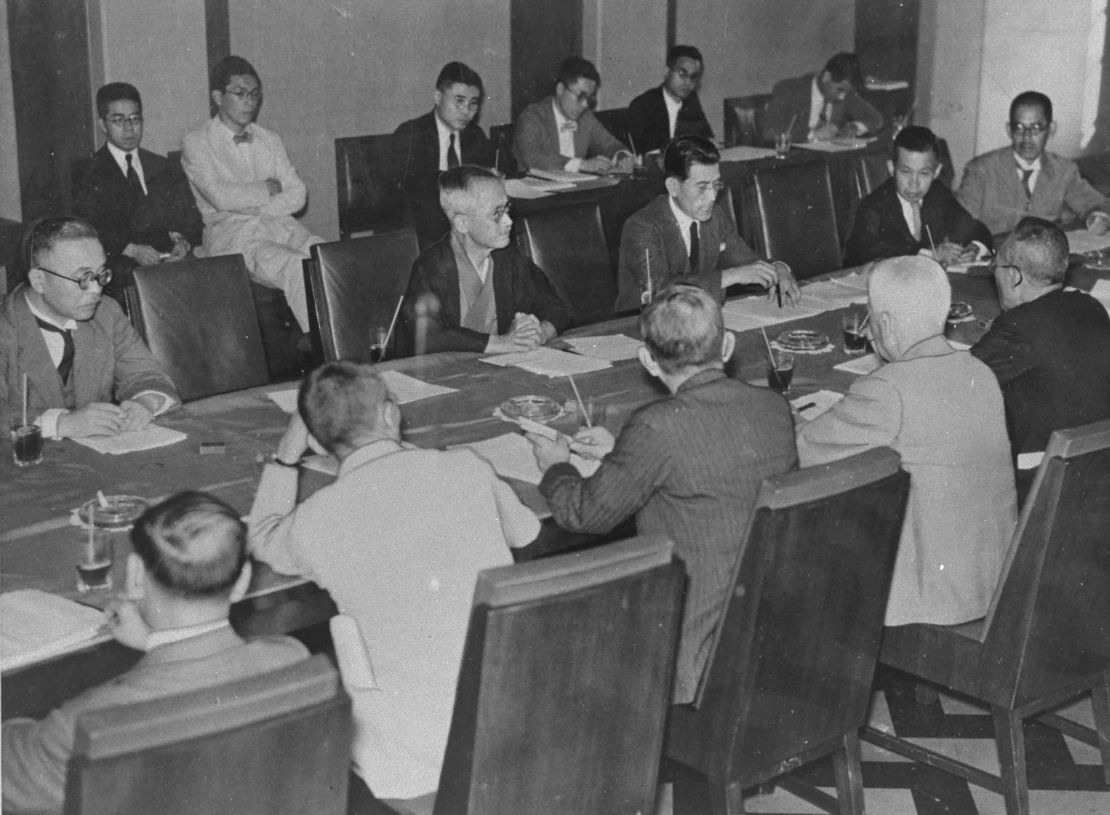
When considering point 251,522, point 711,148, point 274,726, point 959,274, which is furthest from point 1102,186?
point 274,726

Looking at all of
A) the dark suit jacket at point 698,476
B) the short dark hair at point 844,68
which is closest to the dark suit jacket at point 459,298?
the dark suit jacket at point 698,476

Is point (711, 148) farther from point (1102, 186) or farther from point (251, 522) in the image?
point (1102, 186)

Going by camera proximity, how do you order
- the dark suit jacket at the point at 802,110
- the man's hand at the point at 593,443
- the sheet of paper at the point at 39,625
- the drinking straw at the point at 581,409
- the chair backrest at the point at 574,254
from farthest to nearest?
the dark suit jacket at the point at 802,110 < the chair backrest at the point at 574,254 < the drinking straw at the point at 581,409 < the man's hand at the point at 593,443 < the sheet of paper at the point at 39,625

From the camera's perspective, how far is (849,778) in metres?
3.06

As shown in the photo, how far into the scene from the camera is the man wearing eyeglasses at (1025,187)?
656 centimetres

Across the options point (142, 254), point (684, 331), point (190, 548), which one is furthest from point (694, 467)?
point (142, 254)

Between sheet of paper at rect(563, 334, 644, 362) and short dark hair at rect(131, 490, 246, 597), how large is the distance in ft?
6.95

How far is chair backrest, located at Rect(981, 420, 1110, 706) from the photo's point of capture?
2.97 metres

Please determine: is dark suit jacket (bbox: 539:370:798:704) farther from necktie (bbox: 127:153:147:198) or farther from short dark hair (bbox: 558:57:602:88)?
short dark hair (bbox: 558:57:602:88)

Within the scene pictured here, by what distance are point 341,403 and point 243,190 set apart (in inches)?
163

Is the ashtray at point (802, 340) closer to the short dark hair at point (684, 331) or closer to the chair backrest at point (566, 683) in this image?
the short dark hair at point (684, 331)

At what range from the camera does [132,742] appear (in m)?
1.76

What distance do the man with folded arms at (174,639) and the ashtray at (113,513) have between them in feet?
2.38

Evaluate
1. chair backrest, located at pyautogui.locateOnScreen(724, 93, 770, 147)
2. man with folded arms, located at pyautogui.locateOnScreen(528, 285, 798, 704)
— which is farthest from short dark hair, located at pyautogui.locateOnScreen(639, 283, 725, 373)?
chair backrest, located at pyautogui.locateOnScreen(724, 93, 770, 147)
